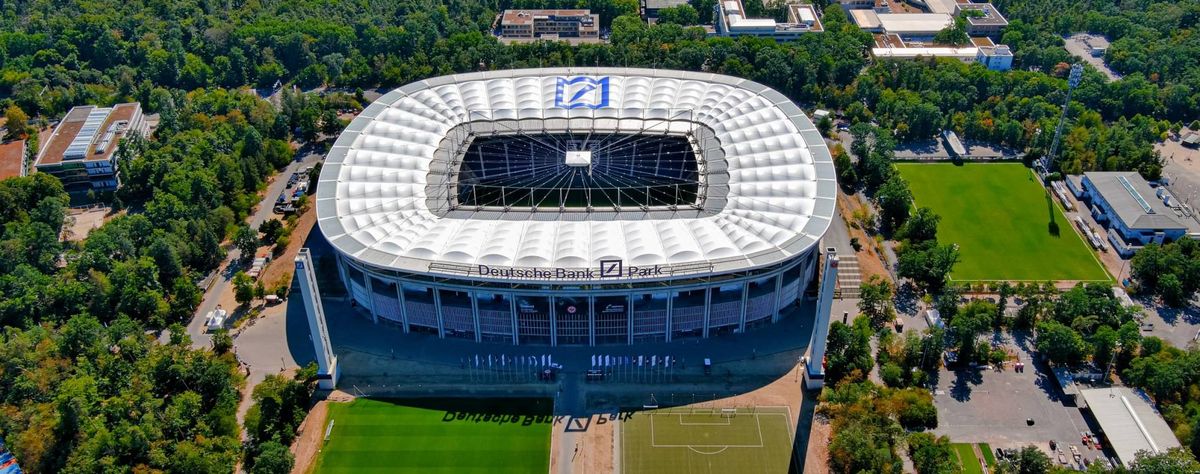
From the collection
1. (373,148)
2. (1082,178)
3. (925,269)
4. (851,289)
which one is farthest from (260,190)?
(1082,178)

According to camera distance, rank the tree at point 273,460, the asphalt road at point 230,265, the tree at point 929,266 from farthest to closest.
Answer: the tree at point 929,266, the asphalt road at point 230,265, the tree at point 273,460

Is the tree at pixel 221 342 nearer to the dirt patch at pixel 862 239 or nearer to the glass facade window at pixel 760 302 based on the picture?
the glass facade window at pixel 760 302

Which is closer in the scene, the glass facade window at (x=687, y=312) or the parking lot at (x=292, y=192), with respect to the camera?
the glass facade window at (x=687, y=312)

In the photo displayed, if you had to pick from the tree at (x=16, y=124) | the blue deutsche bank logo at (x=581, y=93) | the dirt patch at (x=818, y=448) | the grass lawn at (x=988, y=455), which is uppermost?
the blue deutsche bank logo at (x=581, y=93)

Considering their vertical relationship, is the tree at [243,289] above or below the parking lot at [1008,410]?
above

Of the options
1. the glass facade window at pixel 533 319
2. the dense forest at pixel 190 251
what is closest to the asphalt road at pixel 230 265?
the dense forest at pixel 190 251

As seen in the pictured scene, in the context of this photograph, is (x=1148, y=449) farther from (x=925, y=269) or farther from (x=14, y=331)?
(x=14, y=331)
